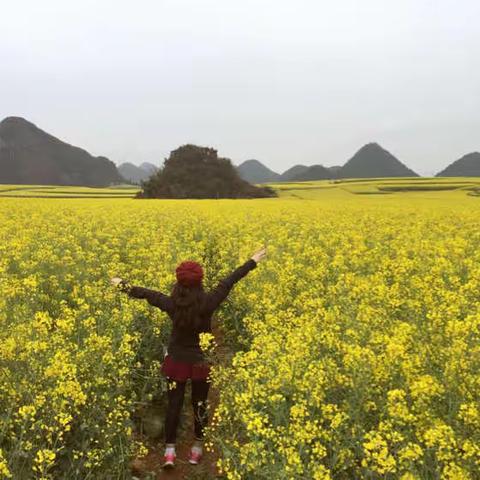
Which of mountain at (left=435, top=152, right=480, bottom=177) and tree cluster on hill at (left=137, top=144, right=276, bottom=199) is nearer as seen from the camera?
tree cluster on hill at (left=137, top=144, right=276, bottom=199)

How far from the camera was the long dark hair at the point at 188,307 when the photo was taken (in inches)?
207

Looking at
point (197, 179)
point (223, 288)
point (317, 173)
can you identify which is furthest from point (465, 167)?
point (223, 288)

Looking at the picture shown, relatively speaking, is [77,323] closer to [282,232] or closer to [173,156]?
[282,232]

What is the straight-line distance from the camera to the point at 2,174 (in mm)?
143125

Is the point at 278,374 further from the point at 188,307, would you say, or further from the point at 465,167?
the point at 465,167

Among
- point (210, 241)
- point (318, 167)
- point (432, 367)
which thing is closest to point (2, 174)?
point (318, 167)

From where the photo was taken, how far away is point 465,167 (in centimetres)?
15750

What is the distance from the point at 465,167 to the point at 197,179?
12197 cm

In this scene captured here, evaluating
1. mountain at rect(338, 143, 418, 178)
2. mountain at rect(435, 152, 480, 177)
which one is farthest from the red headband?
mountain at rect(435, 152, 480, 177)

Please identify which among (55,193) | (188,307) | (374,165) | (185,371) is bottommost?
(185,371)

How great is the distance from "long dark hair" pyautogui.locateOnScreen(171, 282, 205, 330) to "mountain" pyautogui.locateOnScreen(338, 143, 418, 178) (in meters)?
159

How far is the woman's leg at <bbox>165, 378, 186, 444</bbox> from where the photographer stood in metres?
5.25

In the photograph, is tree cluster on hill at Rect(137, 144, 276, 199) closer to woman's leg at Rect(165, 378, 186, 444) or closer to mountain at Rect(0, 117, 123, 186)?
woman's leg at Rect(165, 378, 186, 444)

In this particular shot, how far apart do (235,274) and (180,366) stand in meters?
1.23
